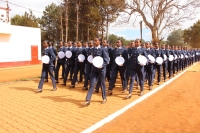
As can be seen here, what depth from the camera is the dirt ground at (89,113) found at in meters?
4.61

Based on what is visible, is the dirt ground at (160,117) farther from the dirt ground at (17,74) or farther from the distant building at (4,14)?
the distant building at (4,14)

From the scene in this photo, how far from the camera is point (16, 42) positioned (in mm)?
21844

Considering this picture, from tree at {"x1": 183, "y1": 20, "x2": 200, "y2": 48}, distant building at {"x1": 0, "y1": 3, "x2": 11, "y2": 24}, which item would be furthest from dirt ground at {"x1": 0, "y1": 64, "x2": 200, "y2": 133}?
tree at {"x1": 183, "y1": 20, "x2": 200, "y2": 48}

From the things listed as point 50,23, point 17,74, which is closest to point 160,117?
point 17,74

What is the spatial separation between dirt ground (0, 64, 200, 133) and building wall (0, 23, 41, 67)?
14.2m

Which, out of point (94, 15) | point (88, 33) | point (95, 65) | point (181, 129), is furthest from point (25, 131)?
point (88, 33)

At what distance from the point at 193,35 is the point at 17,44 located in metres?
55.0

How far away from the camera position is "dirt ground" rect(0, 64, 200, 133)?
181 inches

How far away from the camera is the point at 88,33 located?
1529 inches

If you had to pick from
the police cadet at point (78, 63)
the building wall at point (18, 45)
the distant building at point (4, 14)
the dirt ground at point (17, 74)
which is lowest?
the dirt ground at point (17, 74)

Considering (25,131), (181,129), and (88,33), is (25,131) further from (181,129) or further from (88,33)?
(88,33)

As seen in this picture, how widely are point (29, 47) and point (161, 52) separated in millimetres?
17082

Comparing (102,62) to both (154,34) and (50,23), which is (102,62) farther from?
(50,23)

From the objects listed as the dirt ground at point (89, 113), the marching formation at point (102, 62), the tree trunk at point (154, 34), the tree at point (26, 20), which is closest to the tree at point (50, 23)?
the tree at point (26, 20)
